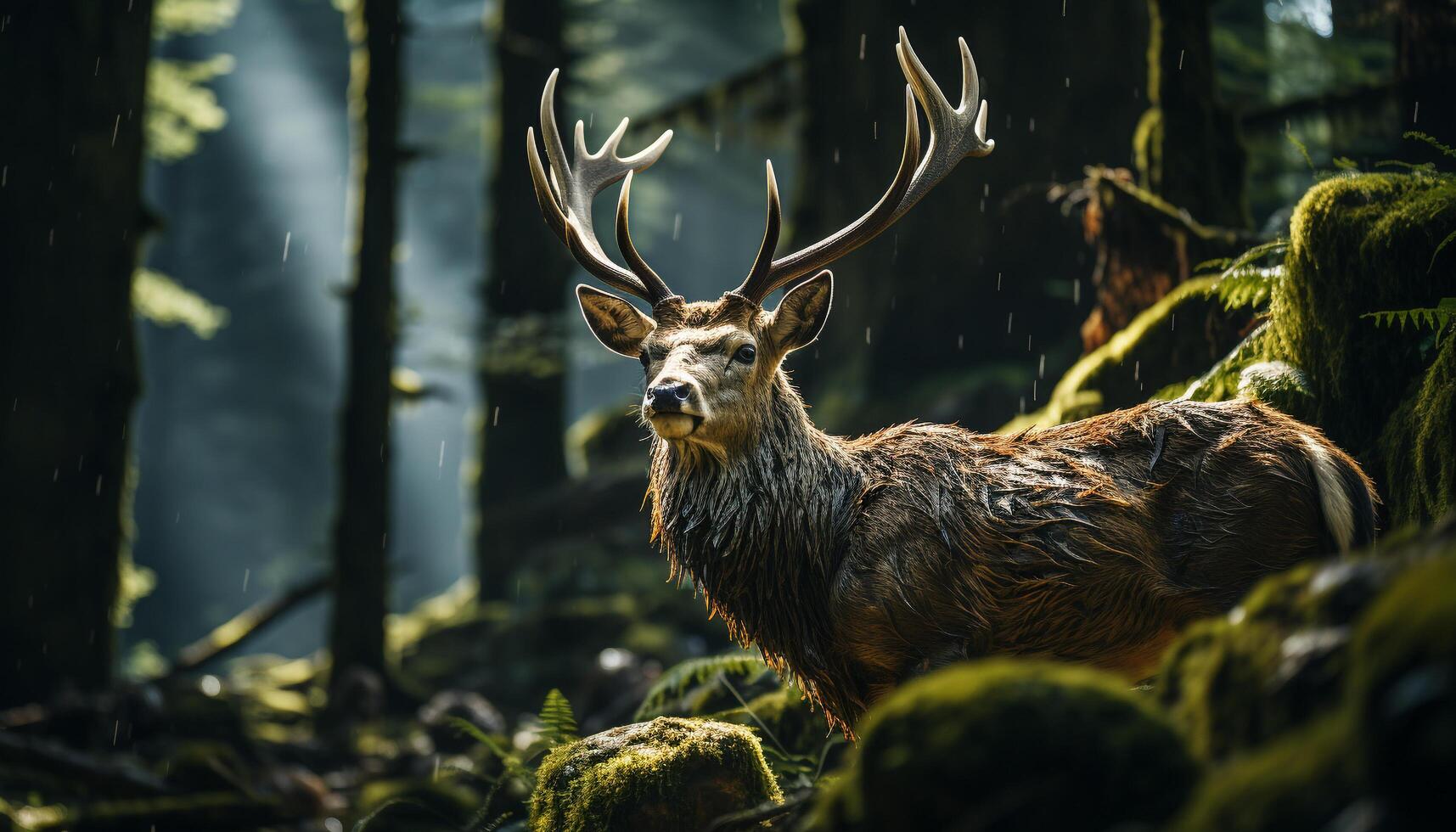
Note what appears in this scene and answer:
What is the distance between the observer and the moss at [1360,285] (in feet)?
15.6

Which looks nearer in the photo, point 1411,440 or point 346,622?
point 1411,440

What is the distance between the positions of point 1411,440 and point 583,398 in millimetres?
42764

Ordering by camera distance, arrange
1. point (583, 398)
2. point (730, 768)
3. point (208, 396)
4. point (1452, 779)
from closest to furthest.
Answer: point (1452, 779) → point (730, 768) → point (208, 396) → point (583, 398)

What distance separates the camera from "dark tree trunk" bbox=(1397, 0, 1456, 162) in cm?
725

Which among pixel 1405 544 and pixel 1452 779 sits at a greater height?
pixel 1405 544

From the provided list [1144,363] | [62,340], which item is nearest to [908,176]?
[1144,363]

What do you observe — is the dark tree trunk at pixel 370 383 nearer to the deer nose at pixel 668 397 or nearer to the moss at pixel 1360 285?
the deer nose at pixel 668 397

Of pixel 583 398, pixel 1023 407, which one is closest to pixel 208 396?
pixel 583 398

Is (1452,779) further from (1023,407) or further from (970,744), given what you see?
(1023,407)

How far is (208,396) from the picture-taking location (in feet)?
141

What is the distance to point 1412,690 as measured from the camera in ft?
5.10

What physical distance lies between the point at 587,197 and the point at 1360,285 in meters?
3.80

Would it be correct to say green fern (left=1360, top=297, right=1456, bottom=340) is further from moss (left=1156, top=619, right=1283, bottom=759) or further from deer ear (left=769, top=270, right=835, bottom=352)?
moss (left=1156, top=619, right=1283, bottom=759)

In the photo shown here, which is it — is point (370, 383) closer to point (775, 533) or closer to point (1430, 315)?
point (775, 533)
